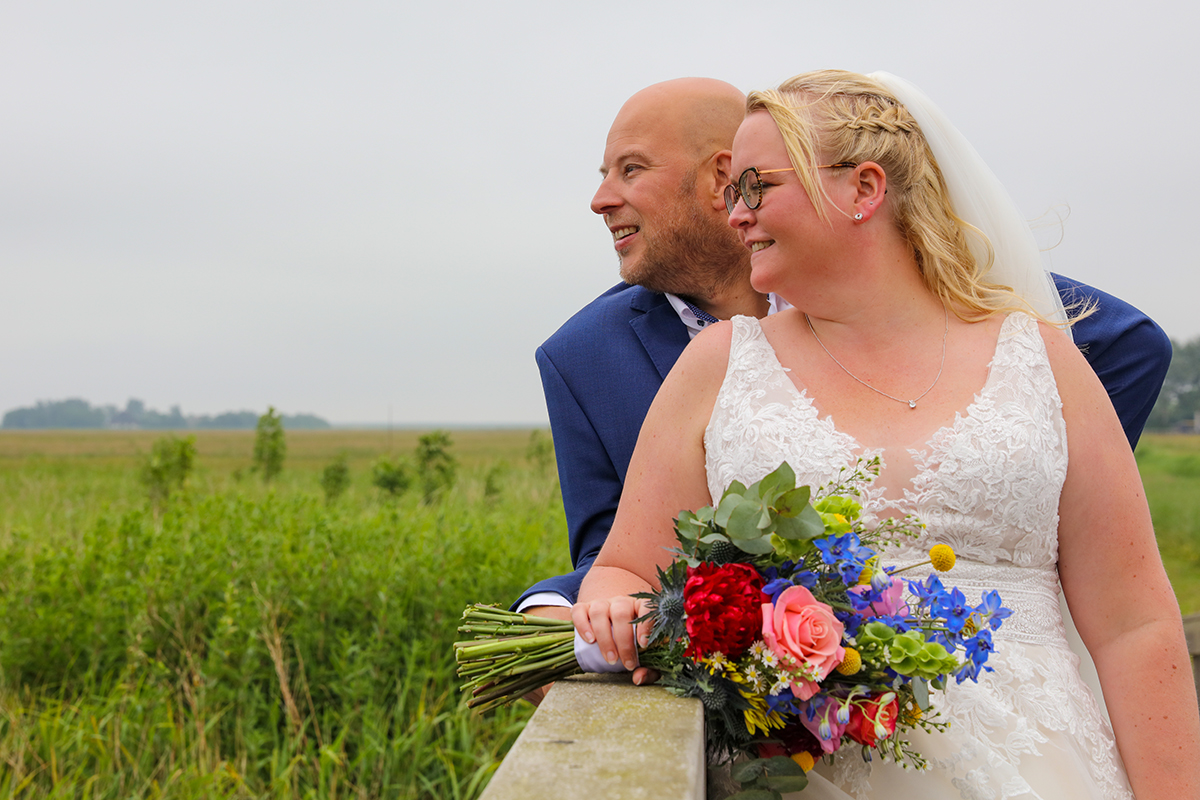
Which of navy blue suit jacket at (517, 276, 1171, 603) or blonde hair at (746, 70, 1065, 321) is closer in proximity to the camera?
blonde hair at (746, 70, 1065, 321)

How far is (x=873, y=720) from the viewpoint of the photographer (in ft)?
5.39

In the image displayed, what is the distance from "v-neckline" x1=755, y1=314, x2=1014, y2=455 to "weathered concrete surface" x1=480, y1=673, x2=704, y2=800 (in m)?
0.84

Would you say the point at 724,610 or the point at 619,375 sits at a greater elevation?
the point at 619,375

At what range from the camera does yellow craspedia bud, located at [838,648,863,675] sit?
1.62 m

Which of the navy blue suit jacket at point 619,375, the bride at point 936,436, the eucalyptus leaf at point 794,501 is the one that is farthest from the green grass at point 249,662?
the eucalyptus leaf at point 794,501

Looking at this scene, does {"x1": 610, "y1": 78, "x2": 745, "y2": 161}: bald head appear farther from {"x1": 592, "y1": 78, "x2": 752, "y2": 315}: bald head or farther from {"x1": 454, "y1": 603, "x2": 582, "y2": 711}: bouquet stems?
{"x1": 454, "y1": 603, "x2": 582, "y2": 711}: bouquet stems

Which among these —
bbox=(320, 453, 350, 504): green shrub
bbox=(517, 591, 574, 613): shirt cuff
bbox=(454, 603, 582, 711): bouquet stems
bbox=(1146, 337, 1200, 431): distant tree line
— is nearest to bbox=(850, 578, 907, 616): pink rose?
bbox=(454, 603, 582, 711): bouquet stems

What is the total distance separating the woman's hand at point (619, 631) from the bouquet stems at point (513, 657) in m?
0.16

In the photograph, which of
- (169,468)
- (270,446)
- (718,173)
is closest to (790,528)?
(718,173)

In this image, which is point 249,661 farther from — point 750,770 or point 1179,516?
point 1179,516

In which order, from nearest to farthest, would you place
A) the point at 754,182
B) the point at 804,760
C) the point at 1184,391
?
1. the point at 804,760
2. the point at 754,182
3. the point at 1184,391

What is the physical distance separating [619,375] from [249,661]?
3215 millimetres

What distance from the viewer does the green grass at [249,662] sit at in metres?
4.95

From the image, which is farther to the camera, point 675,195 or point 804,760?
point 675,195
